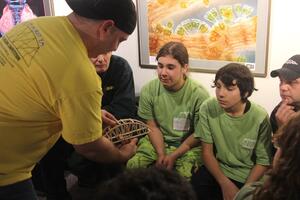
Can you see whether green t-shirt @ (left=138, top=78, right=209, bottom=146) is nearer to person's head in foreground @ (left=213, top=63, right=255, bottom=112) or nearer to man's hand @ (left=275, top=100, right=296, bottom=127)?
person's head in foreground @ (left=213, top=63, right=255, bottom=112)

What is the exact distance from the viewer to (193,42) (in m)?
2.35

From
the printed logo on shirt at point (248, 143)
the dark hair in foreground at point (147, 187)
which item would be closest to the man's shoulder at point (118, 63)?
the printed logo on shirt at point (248, 143)

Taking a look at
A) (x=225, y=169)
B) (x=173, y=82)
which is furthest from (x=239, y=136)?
(x=173, y=82)

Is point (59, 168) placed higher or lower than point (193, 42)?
lower

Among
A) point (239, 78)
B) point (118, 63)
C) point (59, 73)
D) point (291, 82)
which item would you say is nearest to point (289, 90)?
point (291, 82)

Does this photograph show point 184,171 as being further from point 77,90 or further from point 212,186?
point 77,90

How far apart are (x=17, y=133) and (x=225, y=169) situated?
110 centimetres

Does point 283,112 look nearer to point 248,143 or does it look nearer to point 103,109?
point 248,143

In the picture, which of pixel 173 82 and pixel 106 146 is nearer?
pixel 106 146

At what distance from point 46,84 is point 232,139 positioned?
3.62 ft

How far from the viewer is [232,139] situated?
1854mm

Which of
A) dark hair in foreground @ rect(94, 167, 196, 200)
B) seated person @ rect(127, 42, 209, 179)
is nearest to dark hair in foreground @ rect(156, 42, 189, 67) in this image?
seated person @ rect(127, 42, 209, 179)

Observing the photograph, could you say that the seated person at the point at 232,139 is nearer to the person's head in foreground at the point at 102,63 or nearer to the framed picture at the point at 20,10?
the person's head in foreground at the point at 102,63

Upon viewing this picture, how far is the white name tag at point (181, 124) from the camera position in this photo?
2.10m
